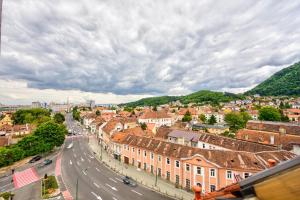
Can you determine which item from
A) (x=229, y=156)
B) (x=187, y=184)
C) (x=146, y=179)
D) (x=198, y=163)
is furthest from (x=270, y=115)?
(x=146, y=179)

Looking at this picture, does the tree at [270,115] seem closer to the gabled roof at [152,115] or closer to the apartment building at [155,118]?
the apartment building at [155,118]

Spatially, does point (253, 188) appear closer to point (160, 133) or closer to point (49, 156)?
point (160, 133)

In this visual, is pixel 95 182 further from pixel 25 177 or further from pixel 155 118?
pixel 155 118

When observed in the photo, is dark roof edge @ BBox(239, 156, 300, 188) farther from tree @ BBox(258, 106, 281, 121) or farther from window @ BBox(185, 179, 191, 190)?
tree @ BBox(258, 106, 281, 121)

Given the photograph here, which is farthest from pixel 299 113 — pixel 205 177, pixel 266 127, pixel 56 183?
pixel 56 183

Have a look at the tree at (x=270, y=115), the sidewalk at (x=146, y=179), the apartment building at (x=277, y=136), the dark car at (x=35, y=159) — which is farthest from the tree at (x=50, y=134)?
the tree at (x=270, y=115)

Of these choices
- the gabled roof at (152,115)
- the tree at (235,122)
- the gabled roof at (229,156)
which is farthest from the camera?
the gabled roof at (152,115)


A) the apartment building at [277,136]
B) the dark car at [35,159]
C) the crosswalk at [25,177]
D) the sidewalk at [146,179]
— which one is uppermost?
the apartment building at [277,136]
